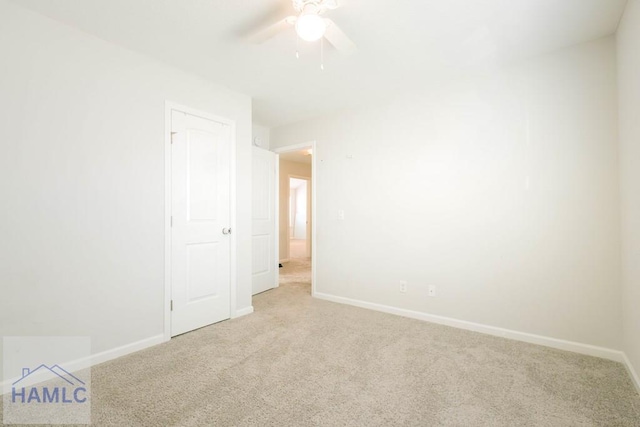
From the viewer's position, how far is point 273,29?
6.10 feet

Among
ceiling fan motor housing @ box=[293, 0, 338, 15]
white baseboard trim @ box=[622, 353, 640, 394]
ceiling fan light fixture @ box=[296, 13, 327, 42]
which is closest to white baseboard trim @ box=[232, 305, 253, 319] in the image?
ceiling fan light fixture @ box=[296, 13, 327, 42]

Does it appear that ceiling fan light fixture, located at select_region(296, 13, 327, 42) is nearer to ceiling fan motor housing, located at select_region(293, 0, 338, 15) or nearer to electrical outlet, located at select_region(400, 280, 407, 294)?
ceiling fan motor housing, located at select_region(293, 0, 338, 15)

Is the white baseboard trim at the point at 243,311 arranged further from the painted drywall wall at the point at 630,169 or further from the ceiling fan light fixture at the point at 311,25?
the painted drywall wall at the point at 630,169

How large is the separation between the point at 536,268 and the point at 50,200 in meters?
3.80

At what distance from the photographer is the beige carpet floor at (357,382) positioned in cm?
158

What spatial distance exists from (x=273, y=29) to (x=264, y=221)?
9.21 ft

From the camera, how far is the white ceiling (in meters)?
1.90

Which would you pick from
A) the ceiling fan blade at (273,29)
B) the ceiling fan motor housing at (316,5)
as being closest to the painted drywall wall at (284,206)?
the ceiling fan blade at (273,29)

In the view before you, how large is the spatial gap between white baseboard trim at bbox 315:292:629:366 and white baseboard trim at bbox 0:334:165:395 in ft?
7.03

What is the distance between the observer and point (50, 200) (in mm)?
1988

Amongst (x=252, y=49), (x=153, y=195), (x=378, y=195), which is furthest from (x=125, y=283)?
(x=378, y=195)

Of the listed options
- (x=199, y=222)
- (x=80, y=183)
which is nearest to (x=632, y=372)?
(x=199, y=222)

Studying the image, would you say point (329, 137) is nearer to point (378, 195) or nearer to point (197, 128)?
point (378, 195)

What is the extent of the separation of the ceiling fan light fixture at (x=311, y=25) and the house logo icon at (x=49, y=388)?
8.39 feet
